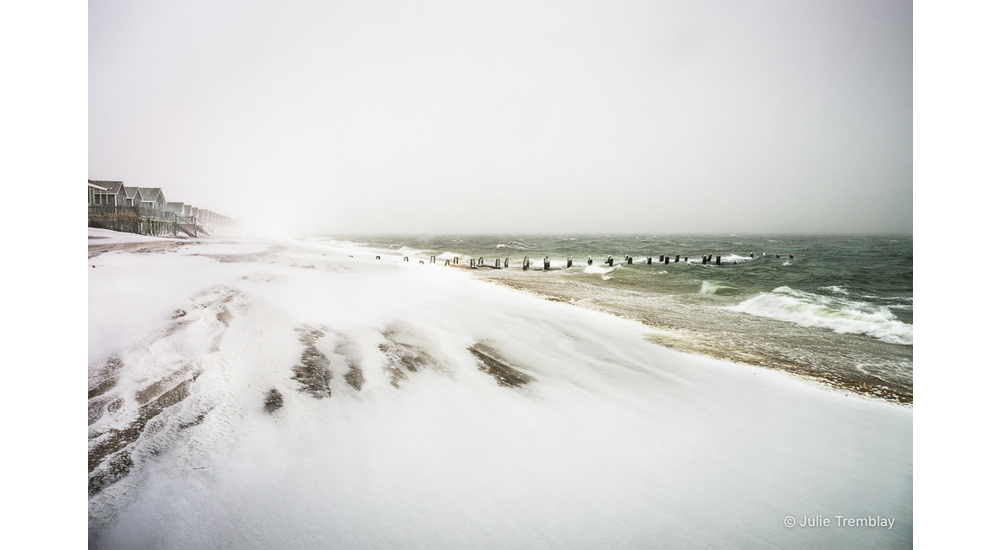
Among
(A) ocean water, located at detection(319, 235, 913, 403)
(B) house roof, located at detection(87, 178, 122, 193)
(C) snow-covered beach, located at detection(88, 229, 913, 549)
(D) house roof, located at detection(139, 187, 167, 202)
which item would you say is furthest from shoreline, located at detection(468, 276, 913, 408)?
(D) house roof, located at detection(139, 187, 167, 202)

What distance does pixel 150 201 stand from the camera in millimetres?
6449

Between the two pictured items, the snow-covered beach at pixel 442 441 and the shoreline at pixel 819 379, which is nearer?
the snow-covered beach at pixel 442 441

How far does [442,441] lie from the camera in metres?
1.94

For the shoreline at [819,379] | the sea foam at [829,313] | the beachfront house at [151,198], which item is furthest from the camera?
the beachfront house at [151,198]

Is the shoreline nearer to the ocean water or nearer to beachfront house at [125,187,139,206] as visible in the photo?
the ocean water

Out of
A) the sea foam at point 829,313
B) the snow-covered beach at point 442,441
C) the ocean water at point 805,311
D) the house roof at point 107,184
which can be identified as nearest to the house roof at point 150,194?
the house roof at point 107,184

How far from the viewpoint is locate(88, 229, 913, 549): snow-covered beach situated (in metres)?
1.45

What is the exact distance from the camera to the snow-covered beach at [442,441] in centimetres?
145

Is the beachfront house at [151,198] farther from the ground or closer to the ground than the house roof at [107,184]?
farther from the ground

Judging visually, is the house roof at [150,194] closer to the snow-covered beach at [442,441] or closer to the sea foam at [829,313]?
the snow-covered beach at [442,441]
